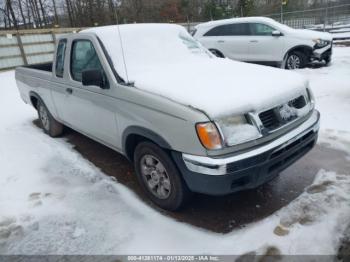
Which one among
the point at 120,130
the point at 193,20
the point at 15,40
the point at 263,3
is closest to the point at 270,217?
the point at 120,130

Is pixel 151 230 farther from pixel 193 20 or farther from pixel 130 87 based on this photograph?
pixel 193 20

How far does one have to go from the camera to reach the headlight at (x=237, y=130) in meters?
2.63

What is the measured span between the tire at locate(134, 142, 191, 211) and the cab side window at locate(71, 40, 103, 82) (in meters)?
1.18

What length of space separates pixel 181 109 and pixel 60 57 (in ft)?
9.21

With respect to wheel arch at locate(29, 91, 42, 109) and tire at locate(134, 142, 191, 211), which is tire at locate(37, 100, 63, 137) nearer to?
wheel arch at locate(29, 91, 42, 109)

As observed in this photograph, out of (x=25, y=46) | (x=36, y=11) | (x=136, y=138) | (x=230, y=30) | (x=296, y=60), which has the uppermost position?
(x=36, y=11)

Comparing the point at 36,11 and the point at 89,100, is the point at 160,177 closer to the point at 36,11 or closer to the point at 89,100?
the point at 89,100

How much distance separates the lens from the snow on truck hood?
2784 mm

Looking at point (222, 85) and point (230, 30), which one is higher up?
point (230, 30)

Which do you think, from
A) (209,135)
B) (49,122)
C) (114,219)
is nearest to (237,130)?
(209,135)

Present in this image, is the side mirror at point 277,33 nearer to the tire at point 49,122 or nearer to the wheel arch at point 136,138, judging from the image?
the tire at point 49,122

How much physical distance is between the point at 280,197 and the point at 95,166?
97.0 inches

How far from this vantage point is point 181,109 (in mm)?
2721

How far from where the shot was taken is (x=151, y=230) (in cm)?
301
